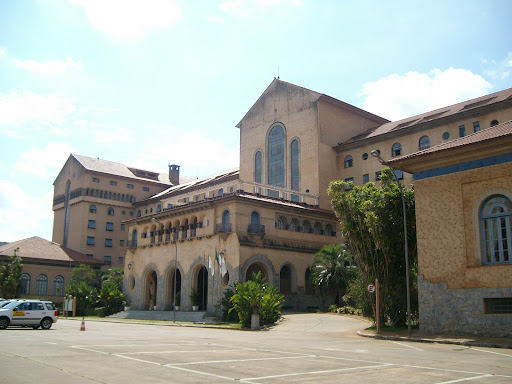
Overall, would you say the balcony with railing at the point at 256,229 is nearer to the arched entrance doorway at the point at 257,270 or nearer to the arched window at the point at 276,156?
the arched entrance doorway at the point at 257,270

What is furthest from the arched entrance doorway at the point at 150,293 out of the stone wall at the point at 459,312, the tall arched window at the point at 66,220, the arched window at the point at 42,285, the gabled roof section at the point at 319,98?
the stone wall at the point at 459,312

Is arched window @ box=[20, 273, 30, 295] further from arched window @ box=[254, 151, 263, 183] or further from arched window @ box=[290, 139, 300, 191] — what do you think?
arched window @ box=[290, 139, 300, 191]

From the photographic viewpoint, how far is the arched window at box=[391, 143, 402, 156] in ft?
165

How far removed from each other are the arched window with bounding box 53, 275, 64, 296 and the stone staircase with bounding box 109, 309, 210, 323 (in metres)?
17.8

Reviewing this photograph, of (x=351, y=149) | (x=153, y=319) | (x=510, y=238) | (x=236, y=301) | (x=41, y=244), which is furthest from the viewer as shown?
(x=41, y=244)

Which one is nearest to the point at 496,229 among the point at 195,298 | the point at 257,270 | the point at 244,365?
the point at 244,365

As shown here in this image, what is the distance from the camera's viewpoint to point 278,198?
164ft

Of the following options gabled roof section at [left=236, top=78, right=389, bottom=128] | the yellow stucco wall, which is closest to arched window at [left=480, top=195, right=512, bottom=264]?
the yellow stucco wall

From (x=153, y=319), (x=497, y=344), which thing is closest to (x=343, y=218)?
(x=497, y=344)

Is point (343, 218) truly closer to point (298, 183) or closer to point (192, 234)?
point (192, 234)

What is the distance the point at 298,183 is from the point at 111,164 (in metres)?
39.1

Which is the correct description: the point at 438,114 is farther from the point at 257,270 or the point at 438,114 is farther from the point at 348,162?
the point at 257,270

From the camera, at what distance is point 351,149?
54.3 m

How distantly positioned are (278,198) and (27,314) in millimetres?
26903
